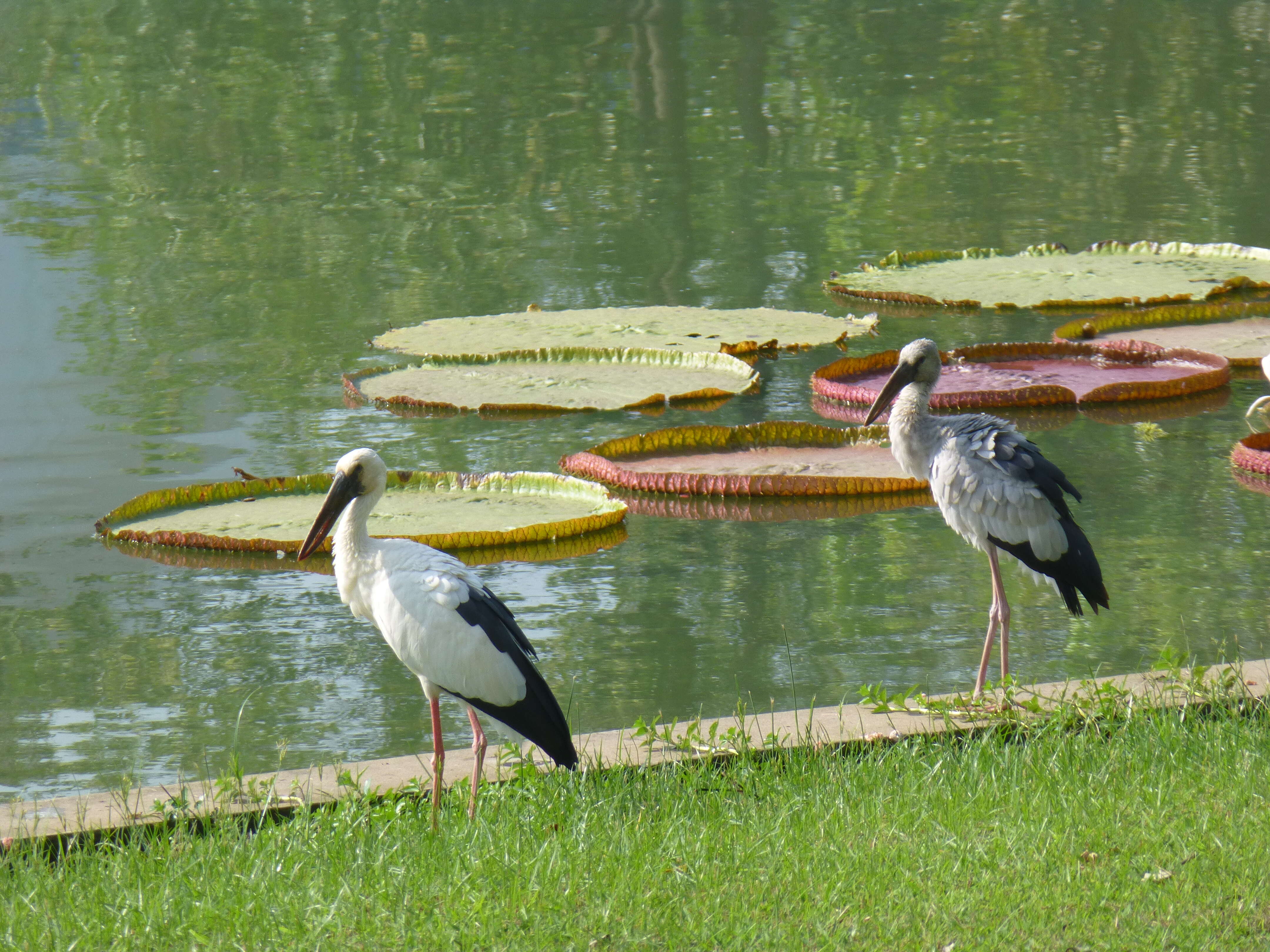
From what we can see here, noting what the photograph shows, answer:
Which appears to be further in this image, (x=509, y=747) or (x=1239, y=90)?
(x=1239, y=90)

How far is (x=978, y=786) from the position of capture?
3.92 metres

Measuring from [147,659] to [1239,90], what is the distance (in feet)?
59.6

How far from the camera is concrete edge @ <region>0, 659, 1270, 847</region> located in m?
3.79

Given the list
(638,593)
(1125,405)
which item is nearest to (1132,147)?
(1125,405)

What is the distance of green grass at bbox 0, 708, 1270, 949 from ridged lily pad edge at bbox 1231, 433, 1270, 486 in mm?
3063

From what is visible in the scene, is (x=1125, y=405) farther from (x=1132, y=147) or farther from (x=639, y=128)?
(x=639, y=128)

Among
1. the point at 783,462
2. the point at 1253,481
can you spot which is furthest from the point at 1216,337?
the point at 783,462

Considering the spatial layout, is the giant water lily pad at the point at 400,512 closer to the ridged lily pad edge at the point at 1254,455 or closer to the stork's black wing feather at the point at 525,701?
the stork's black wing feather at the point at 525,701

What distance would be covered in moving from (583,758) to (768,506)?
2.91 meters

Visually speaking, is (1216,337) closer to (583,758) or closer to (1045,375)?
(1045,375)

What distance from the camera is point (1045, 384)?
8484 mm

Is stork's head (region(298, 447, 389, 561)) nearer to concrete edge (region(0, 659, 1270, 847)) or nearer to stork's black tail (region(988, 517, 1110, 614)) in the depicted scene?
concrete edge (region(0, 659, 1270, 847))

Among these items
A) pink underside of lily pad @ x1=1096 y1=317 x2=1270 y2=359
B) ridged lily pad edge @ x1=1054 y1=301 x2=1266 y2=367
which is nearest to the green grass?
pink underside of lily pad @ x1=1096 y1=317 x2=1270 y2=359

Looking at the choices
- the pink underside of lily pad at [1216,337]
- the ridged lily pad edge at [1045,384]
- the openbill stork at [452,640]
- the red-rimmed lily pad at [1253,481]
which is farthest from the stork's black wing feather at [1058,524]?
the pink underside of lily pad at [1216,337]
